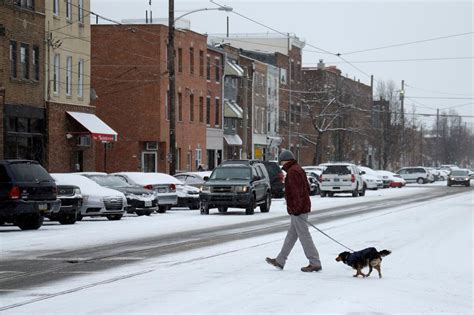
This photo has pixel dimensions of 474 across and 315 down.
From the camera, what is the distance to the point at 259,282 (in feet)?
45.5

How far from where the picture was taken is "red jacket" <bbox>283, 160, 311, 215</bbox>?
15.2 metres

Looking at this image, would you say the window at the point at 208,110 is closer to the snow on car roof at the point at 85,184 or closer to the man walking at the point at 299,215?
the snow on car roof at the point at 85,184

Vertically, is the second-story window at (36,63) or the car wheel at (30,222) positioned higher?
the second-story window at (36,63)

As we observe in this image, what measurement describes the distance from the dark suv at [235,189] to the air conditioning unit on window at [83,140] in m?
14.3

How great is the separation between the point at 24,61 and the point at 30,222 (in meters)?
18.1

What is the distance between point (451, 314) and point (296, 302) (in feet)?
6.12

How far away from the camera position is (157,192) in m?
35.8

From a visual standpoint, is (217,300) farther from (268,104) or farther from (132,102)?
(268,104)

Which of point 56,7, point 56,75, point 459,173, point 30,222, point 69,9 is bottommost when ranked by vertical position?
point 30,222

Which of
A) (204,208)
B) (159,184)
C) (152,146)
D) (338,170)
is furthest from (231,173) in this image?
(152,146)

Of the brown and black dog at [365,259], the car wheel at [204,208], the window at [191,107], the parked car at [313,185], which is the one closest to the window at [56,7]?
the car wheel at [204,208]

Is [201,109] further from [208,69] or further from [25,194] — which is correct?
[25,194]

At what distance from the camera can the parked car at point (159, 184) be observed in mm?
35812

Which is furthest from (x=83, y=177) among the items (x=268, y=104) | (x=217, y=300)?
(x=268, y=104)
